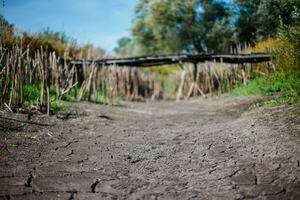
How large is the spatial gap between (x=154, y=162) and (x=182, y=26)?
Result: 1903 cm

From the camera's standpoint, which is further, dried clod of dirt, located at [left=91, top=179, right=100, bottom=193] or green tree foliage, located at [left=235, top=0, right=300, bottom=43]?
green tree foliage, located at [left=235, top=0, right=300, bottom=43]

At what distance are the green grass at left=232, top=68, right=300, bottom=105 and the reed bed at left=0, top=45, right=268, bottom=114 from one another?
244 cm

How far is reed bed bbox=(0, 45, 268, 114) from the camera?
6.96m

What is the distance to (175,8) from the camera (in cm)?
2188

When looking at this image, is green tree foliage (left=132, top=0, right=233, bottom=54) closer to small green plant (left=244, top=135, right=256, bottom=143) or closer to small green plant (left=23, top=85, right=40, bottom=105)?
small green plant (left=23, top=85, right=40, bottom=105)

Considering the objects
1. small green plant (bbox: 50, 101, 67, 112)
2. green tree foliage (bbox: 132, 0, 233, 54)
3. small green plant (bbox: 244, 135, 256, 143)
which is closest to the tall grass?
small green plant (bbox: 244, 135, 256, 143)

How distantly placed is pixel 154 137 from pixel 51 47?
922 cm

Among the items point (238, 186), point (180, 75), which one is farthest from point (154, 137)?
point (180, 75)

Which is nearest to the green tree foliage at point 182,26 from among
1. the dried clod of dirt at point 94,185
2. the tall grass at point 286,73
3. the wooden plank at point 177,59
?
the wooden plank at point 177,59

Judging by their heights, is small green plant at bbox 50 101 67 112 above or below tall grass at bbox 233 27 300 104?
below

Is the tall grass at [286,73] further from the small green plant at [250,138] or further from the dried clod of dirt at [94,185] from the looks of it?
the dried clod of dirt at [94,185]

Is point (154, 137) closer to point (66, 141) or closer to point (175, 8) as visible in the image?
point (66, 141)

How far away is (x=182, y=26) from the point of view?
2273 centimetres

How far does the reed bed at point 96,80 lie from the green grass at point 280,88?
244 centimetres
